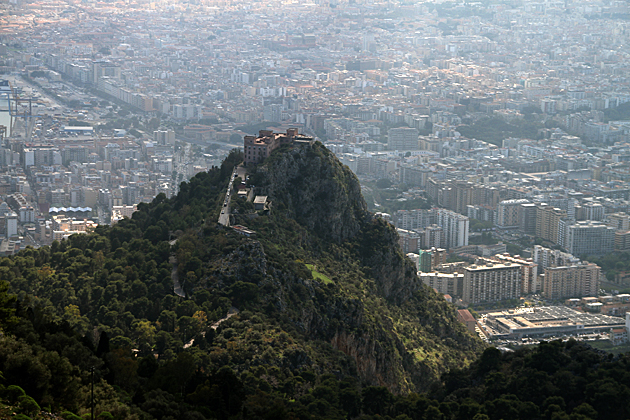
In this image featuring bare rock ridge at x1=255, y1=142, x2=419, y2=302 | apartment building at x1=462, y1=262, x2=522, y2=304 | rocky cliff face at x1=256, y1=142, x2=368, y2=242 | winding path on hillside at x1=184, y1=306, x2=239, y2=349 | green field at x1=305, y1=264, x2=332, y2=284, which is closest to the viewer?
winding path on hillside at x1=184, y1=306, x2=239, y2=349

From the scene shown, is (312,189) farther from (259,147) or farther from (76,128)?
(76,128)

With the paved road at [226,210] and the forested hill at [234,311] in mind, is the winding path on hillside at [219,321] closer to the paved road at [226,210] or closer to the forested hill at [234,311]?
the forested hill at [234,311]

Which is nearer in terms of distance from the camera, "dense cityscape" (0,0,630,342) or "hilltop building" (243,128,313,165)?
"hilltop building" (243,128,313,165)

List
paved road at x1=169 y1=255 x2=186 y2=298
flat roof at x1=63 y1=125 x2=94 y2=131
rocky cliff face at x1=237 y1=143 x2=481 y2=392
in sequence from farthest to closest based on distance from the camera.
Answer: flat roof at x1=63 y1=125 x2=94 y2=131, rocky cliff face at x1=237 y1=143 x2=481 y2=392, paved road at x1=169 y1=255 x2=186 y2=298

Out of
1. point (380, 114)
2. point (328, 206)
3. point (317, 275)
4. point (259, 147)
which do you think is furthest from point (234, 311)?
point (380, 114)

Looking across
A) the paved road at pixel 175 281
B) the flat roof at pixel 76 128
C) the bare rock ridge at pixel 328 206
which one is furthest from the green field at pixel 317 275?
the flat roof at pixel 76 128

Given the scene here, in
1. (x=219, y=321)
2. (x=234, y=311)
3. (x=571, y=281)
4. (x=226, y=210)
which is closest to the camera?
(x=219, y=321)

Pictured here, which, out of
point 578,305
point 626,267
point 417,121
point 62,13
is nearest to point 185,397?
point 578,305

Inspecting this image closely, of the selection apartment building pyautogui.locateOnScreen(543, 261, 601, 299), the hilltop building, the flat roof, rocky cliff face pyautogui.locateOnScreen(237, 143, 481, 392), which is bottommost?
apartment building pyautogui.locateOnScreen(543, 261, 601, 299)

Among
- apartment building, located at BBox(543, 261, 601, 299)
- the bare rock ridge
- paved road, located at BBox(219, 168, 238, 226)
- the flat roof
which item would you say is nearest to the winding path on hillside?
paved road, located at BBox(219, 168, 238, 226)

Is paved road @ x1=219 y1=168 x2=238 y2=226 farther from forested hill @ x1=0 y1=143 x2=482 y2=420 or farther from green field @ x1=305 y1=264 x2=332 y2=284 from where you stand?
green field @ x1=305 y1=264 x2=332 y2=284
